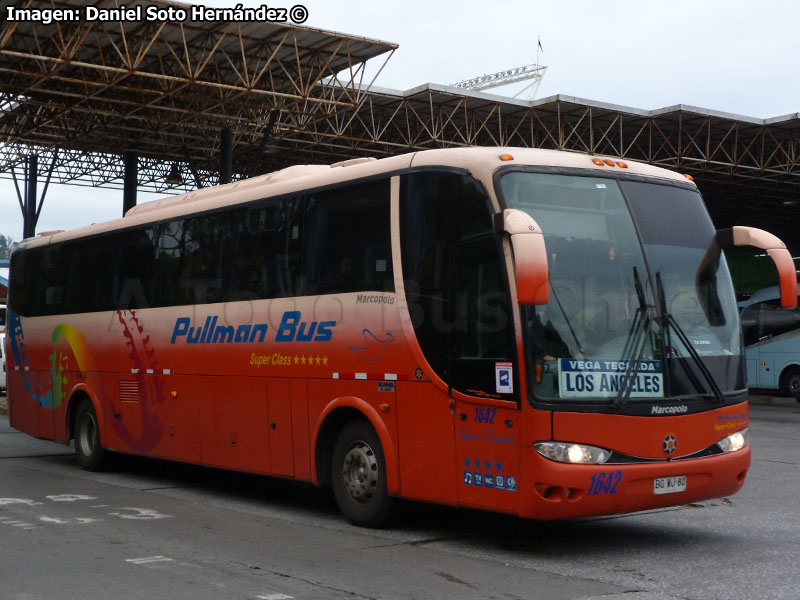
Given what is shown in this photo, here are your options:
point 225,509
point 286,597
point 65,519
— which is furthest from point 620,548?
point 65,519

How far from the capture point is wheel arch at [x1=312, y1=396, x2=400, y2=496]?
880cm

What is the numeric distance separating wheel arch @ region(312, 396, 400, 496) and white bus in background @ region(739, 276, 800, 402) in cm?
2065

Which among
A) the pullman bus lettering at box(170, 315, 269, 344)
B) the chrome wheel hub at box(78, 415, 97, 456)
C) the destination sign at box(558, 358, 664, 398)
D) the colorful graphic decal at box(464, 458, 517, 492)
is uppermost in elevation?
the pullman bus lettering at box(170, 315, 269, 344)

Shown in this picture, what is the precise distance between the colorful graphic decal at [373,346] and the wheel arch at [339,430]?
1.33 feet

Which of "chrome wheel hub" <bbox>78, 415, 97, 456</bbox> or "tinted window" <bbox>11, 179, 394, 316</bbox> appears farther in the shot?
"chrome wheel hub" <bbox>78, 415, 97, 456</bbox>

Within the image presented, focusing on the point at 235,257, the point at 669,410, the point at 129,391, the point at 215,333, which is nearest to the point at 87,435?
the point at 129,391

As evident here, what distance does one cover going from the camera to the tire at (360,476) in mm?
8992

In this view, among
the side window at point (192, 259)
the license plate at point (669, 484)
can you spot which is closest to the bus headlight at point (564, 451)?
the license plate at point (669, 484)

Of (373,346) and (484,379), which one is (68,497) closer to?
(373,346)

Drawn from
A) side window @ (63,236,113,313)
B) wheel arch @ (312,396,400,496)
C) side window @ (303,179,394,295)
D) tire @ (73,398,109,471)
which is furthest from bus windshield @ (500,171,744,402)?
tire @ (73,398,109,471)

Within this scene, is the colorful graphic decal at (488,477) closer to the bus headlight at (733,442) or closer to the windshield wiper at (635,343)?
the windshield wiper at (635,343)

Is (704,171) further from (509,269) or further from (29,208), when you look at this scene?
(509,269)

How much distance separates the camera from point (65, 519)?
9.54m

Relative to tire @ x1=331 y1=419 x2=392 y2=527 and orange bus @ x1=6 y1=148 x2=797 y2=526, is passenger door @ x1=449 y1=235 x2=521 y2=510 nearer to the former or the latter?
orange bus @ x1=6 y1=148 x2=797 y2=526
